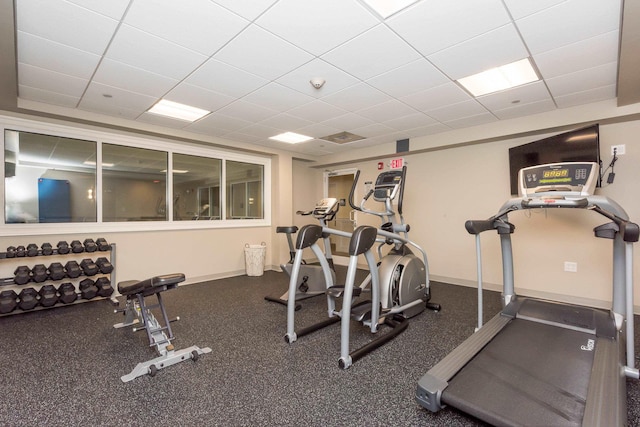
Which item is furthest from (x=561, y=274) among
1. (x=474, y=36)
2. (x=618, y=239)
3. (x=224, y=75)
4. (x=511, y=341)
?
(x=224, y=75)

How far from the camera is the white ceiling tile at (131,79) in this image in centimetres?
265

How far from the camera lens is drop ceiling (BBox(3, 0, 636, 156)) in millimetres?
1947

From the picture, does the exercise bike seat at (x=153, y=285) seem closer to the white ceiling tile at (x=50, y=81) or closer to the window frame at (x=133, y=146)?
the white ceiling tile at (x=50, y=81)

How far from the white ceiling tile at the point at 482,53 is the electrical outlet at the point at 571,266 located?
2861 millimetres

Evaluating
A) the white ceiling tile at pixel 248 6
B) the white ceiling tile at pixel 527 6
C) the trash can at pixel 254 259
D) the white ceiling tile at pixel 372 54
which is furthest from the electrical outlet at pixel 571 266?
the trash can at pixel 254 259

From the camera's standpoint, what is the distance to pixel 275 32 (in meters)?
2.17

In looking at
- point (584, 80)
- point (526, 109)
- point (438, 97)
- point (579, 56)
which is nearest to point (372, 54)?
point (438, 97)

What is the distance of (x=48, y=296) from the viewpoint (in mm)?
3371

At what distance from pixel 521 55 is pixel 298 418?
126 inches

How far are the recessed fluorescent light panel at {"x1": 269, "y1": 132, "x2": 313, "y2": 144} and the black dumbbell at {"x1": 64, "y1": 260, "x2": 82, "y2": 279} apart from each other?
324 cm

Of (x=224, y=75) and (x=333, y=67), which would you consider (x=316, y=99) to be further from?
(x=224, y=75)

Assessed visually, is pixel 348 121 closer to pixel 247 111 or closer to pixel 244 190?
pixel 247 111

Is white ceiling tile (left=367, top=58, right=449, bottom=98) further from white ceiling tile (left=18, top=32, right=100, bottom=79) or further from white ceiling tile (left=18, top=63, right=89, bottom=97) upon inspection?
white ceiling tile (left=18, top=63, right=89, bottom=97)

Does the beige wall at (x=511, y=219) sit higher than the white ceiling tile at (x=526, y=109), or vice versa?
the white ceiling tile at (x=526, y=109)
